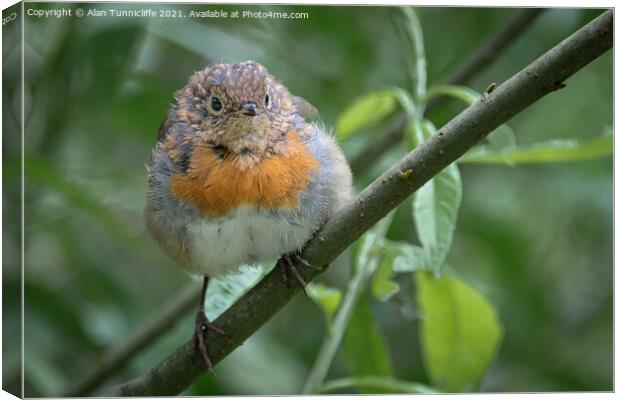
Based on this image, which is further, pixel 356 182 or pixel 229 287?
pixel 356 182

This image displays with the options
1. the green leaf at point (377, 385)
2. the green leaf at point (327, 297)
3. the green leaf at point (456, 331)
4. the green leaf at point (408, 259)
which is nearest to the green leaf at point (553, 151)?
the green leaf at point (408, 259)

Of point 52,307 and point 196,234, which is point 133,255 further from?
point 196,234

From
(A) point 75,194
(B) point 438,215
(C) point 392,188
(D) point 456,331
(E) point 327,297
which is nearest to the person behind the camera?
(C) point 392,188

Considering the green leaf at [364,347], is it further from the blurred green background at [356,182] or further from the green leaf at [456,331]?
the blurred green background at [356,182]

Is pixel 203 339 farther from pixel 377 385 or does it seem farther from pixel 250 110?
pixel 250 110

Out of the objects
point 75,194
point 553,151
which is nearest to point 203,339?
point 75,194
